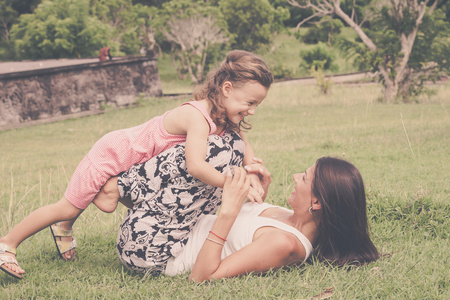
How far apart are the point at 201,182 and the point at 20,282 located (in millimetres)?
1190

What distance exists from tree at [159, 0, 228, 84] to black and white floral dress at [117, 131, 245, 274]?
2348cm

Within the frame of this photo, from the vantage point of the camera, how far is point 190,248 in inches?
114

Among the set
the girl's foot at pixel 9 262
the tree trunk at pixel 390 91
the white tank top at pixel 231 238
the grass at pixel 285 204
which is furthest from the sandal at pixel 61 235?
the tree trunk at pixel 390 91

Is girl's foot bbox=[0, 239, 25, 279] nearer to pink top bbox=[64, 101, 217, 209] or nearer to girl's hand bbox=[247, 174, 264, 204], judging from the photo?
pink top bbox=[64, 101, 217, 209]

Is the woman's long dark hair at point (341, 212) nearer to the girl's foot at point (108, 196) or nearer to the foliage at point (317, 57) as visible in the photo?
the girl's foot at point (108, 196)

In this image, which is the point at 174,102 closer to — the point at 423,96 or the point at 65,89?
the point at 65,89

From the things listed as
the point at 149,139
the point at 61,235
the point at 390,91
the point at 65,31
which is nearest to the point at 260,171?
the point at 149,139

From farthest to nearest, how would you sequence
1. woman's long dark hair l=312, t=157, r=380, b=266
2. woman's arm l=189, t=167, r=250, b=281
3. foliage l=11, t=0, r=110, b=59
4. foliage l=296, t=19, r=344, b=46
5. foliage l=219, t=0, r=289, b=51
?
foliage l=296, t=19, r=344, b=46 < foliage l=219, t=0, r=289, b=51 < foliage l=11, t=0, r=110, b=59 < woman's long dark hair l=312, t=157, r=380, b=266 < woman's arm l=189, t=167, r=250, b=281

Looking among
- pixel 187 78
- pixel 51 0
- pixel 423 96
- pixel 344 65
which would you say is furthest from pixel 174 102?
pixel 344 65

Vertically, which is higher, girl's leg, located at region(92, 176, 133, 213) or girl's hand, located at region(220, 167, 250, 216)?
girl's hand, located at region(220, 167, 250, 216)

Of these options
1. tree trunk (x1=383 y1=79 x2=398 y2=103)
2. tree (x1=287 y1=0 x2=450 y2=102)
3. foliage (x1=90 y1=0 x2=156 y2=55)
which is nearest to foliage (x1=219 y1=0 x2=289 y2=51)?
foliage (x1=90 y1=0 x2=156 y2=55)

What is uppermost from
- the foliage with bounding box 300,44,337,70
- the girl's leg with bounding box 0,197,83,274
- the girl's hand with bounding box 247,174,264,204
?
the girl's hand with bounding box 247,174,264,204

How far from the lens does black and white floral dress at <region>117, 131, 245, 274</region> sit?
277cm

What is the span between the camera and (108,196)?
2910mm
